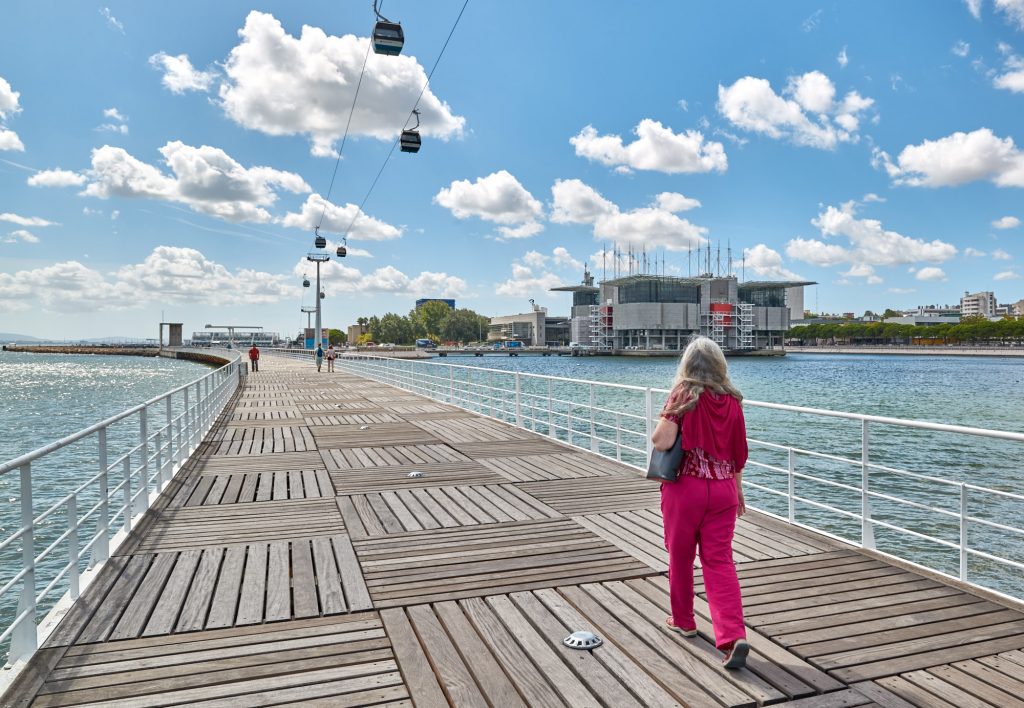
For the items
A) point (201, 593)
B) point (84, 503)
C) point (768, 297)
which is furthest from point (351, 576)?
point (768, 297)

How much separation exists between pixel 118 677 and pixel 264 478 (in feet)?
17.3

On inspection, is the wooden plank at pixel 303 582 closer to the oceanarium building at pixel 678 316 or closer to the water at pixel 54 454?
the water at pixel 54 454

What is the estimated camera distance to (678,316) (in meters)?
142

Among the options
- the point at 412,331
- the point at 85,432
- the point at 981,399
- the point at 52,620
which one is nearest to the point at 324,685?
the point at 52,620

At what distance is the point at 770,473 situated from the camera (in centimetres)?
1977

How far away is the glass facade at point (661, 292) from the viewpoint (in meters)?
145

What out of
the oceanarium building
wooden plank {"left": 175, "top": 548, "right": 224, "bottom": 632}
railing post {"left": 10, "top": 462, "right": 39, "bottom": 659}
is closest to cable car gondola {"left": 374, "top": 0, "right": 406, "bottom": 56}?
wooden plank {"left": 175, "top": 548, "right": 224, "bottom": 632}

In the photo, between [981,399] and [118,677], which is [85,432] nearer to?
[118,677]

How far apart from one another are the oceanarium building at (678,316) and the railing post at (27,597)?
138628 millimetres

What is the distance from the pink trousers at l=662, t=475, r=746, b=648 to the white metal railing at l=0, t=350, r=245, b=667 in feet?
10.3

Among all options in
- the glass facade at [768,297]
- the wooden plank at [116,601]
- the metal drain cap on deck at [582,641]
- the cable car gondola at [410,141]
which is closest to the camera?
the metal drain cap on deck at [582,641]

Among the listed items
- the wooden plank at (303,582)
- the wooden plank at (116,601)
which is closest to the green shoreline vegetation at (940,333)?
the wooden plank at (303,582)

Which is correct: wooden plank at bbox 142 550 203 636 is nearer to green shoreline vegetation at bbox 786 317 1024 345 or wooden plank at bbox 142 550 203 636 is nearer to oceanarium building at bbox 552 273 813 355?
oceanarium building at bbox 552 273 813 355

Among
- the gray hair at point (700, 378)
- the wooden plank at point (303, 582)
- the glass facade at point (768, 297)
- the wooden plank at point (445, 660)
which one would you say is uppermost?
the glass facade at point (768, 297)
